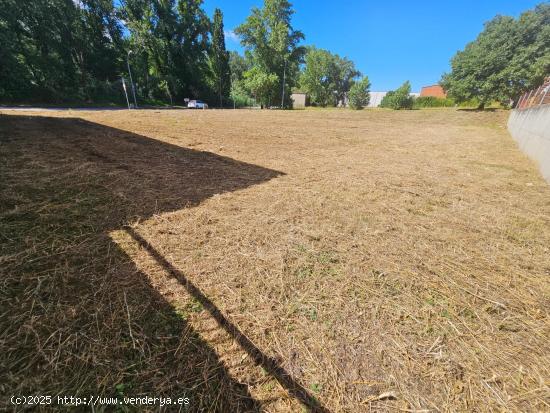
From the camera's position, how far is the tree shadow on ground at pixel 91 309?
1104 millimetres

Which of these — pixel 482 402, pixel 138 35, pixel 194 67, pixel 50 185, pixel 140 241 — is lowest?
pixel 482 402

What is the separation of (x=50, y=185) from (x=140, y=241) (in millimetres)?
1904

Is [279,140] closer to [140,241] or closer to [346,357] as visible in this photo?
[140,241]

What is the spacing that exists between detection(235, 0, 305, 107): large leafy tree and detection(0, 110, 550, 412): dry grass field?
1313 inches

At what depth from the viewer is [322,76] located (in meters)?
38.5

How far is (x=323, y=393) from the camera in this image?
44.4 inches

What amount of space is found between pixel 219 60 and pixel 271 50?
7.79 m

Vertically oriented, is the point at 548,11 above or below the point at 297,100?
above

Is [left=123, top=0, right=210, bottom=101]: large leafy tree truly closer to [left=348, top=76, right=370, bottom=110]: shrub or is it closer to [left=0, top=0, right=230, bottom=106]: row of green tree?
[left=0, top=0, right=230, bottom=106]: row of green tree

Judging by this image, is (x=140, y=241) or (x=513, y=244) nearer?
(x=140, y=241)

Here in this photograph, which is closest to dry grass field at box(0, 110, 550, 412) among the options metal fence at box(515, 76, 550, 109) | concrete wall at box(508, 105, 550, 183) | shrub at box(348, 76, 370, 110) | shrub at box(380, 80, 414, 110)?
concrete wall at box(508, 105, 550, 183)

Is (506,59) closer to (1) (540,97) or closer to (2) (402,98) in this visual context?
(2) (402,98)

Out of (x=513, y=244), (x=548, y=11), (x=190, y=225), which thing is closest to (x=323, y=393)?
(x=190, y=225)

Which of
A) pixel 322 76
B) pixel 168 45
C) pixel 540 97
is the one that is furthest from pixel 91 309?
pixel 322 76
